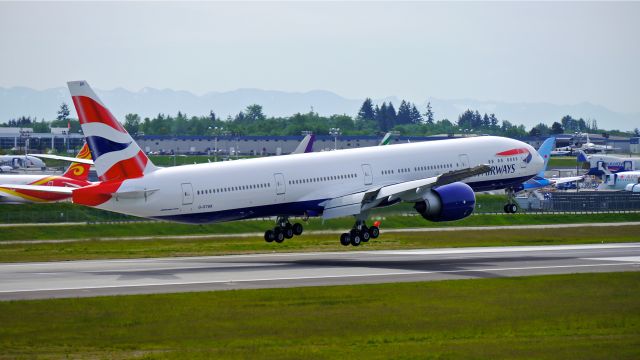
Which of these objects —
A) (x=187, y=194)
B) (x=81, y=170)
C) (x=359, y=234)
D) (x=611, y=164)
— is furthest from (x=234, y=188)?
(x=611, y=164)

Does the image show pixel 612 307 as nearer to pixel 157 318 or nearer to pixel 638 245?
pixel 157 318

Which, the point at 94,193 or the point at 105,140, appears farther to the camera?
the point at 94,193

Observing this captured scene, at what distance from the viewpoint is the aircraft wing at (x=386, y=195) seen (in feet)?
180

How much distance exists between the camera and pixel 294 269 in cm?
4875

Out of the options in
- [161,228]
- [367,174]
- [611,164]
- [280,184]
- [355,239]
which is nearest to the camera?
[280,184]

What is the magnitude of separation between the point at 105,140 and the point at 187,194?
5.07 meters

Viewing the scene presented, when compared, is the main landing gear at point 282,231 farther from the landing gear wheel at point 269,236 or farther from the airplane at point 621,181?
the airplane at point 621,181

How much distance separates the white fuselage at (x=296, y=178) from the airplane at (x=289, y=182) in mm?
53

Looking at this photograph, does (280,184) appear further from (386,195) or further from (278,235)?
(278,235)

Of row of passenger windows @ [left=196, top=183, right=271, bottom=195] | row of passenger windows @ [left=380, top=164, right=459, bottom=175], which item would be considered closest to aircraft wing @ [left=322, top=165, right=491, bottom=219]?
row of passenger windows @ [left=380, top=164, right=459, bottom=175]

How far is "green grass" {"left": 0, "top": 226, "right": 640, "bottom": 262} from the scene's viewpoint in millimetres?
58938

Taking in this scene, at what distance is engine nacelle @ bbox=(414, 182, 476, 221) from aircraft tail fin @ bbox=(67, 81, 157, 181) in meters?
14.8

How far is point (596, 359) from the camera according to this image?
27844mm

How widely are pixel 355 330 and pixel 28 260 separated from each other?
27.6m
